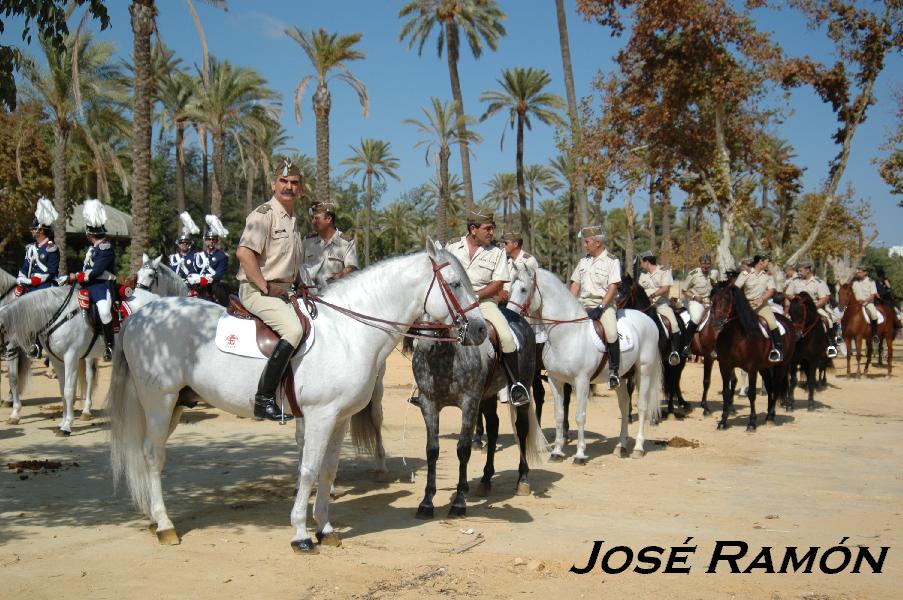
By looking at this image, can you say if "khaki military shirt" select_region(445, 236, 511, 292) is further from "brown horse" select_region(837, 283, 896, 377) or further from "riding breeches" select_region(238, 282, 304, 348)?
"brown horse" select_region(837, 283, 896, 377)

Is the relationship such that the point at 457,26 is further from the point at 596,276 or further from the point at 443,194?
the point at 596,276

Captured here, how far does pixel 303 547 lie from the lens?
6.33 meters

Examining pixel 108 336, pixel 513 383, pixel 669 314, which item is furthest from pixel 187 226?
pixel 669 314

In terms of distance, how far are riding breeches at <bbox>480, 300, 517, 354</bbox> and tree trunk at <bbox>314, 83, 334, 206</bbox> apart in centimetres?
2229

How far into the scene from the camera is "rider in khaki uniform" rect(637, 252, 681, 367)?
50.5ft

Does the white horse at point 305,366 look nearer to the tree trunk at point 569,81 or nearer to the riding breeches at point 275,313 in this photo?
the riding breeches at point 275,313

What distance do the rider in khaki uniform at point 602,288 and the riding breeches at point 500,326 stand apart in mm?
2833

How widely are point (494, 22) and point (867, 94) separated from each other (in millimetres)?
19490

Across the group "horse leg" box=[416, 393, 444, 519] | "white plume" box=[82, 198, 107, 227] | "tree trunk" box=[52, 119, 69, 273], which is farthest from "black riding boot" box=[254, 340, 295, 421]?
"tree trunk" box=[52, 119, 69, 273]

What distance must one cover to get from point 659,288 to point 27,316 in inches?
437

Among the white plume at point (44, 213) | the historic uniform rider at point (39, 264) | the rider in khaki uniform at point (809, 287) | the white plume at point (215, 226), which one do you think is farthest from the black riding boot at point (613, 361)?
the rider in khaki uniform at point (809, 287)

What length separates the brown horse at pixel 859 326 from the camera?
23.0m

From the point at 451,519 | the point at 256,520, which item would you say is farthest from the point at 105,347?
the point at 451,519

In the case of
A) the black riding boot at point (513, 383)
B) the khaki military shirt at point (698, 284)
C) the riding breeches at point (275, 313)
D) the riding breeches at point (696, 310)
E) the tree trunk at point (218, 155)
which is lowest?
the black riding boot at point (513, 383)
